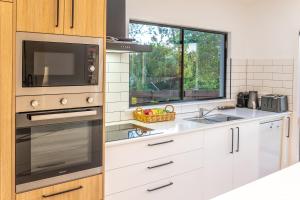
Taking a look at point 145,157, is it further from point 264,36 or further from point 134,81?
point 264,36

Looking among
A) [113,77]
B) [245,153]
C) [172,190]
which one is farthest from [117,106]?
[245,153]

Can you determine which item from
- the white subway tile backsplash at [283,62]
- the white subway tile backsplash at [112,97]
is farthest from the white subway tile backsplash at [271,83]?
the white subway tile backsplash at [112,97]

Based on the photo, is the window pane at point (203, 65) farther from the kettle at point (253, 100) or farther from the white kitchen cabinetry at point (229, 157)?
the white kitchen cabinetry at point (229, 157)

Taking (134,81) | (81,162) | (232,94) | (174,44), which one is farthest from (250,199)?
(232,94)

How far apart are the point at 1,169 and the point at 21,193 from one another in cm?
19

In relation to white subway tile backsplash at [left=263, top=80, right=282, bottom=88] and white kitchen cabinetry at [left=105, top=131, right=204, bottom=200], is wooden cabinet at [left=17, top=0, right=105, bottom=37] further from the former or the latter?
white subway tile backsplash at [left=263, top=80, right=282, bottom=88]

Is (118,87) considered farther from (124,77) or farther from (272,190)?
(272,190)

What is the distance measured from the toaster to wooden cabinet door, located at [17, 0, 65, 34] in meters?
2.96

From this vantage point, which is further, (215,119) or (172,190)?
(215,119)

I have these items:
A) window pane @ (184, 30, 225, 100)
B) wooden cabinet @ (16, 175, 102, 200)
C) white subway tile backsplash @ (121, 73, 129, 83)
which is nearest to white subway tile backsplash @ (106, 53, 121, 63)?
white subway tile backsplash @ (121, 73, 129, 83)

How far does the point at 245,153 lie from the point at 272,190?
7.04 feet

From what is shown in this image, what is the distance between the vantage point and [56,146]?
1903mm

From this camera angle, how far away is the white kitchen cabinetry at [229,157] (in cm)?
308

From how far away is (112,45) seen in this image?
2.39 m
